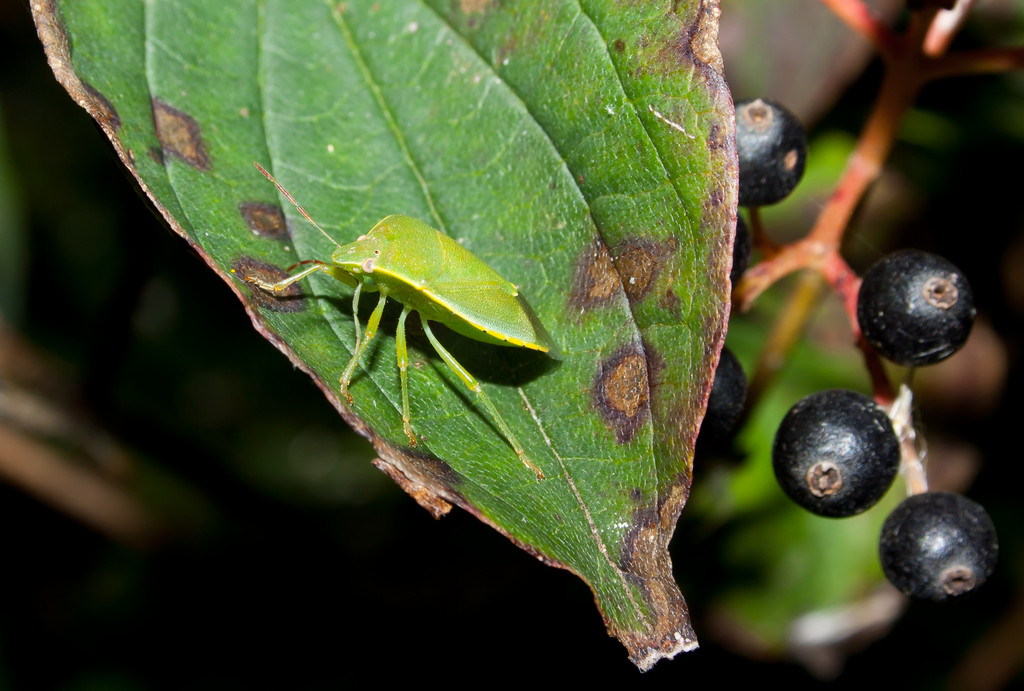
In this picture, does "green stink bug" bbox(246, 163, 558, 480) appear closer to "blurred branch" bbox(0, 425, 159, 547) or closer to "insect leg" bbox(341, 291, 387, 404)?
"insect leg" bbox(341, 291, 387, 404)

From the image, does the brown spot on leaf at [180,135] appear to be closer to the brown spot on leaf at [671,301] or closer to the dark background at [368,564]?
the brown spot on leaf at [671,301]

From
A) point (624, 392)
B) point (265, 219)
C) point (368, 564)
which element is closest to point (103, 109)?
point (265, 219)

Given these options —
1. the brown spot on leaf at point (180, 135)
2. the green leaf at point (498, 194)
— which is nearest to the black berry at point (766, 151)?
the green leaf at point (498, 194)

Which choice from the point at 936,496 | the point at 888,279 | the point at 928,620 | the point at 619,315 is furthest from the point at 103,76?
the point at 928,620

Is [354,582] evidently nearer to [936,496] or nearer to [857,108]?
[936,496]

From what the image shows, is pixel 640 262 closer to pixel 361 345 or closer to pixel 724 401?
pixel 724 401
